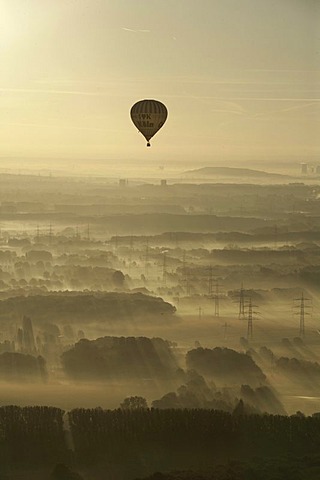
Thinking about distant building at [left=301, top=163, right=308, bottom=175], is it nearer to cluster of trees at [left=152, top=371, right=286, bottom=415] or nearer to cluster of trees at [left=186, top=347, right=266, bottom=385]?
cluster of trees at [left=186, top=347, right=266, bottom=385]

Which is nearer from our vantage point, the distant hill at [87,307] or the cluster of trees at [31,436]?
the cluster of trees at [31,436]

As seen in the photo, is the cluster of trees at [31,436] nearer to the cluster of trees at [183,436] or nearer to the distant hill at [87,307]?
Result: the cluster of trees at [183,436]

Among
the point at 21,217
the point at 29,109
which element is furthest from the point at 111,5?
the point at 21,217

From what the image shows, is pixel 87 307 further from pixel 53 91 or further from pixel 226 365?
pixel 53 91

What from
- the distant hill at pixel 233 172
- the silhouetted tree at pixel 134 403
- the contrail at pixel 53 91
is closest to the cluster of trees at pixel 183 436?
the silhouetted tree at pixel 134 403

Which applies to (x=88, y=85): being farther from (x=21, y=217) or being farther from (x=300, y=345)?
(x=300, y=345)

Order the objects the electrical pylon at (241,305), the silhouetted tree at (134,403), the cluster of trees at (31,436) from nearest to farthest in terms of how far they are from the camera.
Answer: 1. the cluster of trees at (31,436)
2. the silhouetted tree at (134,403)
3. the electrical pylon at (241,305)
